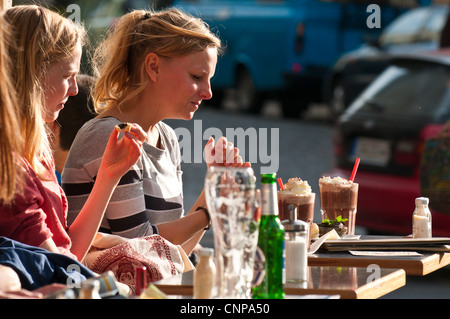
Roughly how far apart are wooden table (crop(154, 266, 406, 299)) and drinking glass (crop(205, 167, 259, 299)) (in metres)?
0.24

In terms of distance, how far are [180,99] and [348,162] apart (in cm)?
367

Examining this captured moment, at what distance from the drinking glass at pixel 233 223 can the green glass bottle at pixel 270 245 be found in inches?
2.2

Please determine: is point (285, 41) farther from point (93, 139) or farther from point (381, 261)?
point (381, 261)

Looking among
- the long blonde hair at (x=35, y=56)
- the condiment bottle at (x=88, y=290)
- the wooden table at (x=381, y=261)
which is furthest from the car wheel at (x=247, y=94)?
the condiment bottle at (x=88, y=290)

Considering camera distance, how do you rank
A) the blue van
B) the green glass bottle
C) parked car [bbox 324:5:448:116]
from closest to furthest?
1. the green glass bottle
2. parked car [bbox 324:5:448:116]
3. the blue van

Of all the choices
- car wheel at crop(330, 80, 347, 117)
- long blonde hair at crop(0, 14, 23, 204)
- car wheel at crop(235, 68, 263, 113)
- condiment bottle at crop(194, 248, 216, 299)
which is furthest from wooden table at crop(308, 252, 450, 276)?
car wheel at crop(235, 68, 263, 113)

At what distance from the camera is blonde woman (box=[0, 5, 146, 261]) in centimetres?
271

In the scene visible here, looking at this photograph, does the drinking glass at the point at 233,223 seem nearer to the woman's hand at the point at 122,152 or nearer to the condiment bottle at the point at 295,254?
the condiment bottle at the point at 295,254

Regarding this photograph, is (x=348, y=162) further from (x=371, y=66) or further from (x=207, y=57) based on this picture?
(x=207, y=57)

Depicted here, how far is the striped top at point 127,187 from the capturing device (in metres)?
3.25

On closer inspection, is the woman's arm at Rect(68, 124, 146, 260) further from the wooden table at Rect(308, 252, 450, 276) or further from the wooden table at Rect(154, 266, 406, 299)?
the wooden table at Rect(308, 252, 450, 276)

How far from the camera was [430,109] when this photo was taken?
6707 mm

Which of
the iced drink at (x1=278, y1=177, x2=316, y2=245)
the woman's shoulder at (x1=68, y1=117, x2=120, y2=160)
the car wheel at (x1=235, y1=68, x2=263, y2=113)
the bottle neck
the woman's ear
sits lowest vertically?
the car wheel at (x1=235, y1=68, x2=263, y2=113)

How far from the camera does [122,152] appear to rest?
9.27 ft
